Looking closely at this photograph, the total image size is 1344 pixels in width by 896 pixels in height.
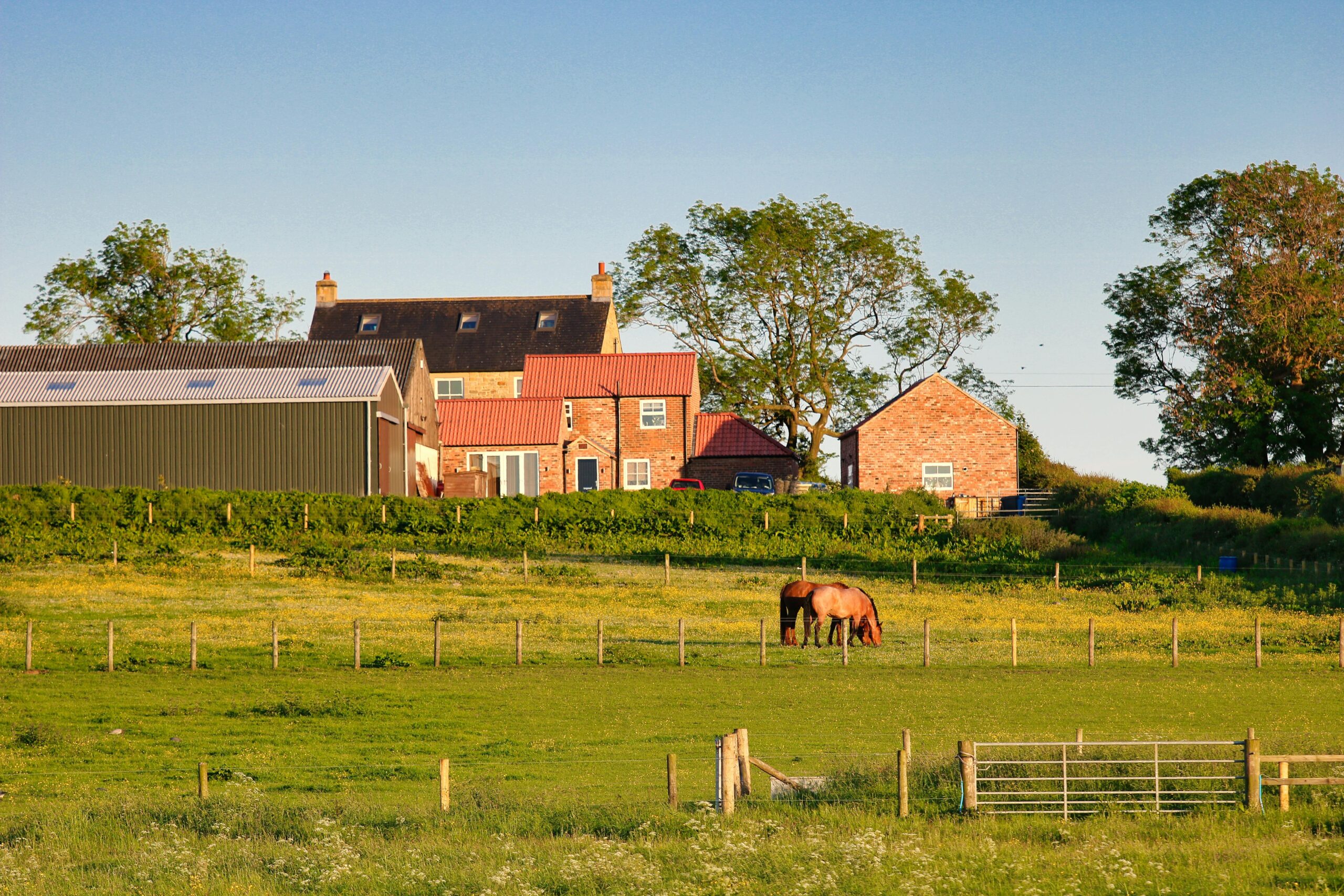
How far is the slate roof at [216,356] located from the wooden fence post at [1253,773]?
4418 centimetres

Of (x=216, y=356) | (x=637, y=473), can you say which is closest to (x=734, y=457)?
(x=637, y=473)

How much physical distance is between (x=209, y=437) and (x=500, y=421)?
14.2 m

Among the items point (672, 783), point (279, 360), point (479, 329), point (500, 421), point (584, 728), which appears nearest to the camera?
point (672, 783)

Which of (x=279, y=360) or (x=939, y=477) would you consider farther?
(x=939, y=477)

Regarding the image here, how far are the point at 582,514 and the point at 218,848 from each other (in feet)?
124

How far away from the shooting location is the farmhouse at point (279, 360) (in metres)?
57.1

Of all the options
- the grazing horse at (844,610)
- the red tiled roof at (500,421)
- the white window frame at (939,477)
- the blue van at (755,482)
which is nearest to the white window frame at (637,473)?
the red tiled roof at (500,421)

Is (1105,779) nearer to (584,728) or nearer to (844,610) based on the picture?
(584,728)

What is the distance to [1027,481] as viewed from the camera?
228 feet

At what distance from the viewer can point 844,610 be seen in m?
36.6

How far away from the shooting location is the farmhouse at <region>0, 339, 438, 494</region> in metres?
57.1

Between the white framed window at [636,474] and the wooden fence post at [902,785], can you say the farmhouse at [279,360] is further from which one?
the wooden fence post at [902,785]

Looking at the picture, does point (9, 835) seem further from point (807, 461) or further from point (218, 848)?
point (807, 461)

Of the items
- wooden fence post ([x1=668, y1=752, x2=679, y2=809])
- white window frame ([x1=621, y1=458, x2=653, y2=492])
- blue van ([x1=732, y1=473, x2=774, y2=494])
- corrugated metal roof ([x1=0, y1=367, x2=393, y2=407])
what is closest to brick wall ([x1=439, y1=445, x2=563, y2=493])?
white window frame ([x1=621, y1=458, x2=653, y2=492])
